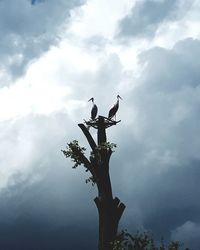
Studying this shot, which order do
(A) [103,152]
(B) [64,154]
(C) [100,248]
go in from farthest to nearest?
(B) [64,154] → (A) [103,152] → (C) [100,248]

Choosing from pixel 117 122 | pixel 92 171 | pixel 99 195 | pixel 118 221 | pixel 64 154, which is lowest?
pixel 118 221

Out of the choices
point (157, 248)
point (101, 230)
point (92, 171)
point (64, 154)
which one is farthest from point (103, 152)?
point (157, 248)

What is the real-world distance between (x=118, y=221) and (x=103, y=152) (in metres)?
3.03

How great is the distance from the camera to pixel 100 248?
15547 millimetres

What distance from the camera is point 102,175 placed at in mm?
16609

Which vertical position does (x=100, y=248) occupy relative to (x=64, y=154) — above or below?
below

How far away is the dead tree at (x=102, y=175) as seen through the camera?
51.6ft

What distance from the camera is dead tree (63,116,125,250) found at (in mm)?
15719

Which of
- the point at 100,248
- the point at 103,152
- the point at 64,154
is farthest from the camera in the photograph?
the point at 64,154

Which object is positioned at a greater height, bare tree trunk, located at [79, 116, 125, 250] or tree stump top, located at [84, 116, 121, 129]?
tree stump top, located at [84, 116, 121, 129]

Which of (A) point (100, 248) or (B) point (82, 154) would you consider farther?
(B) point (82, 154)

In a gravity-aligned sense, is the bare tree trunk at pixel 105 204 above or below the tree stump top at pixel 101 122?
below

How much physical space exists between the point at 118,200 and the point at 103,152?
7.37ft

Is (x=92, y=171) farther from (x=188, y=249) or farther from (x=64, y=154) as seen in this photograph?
(x=188, y=249)
